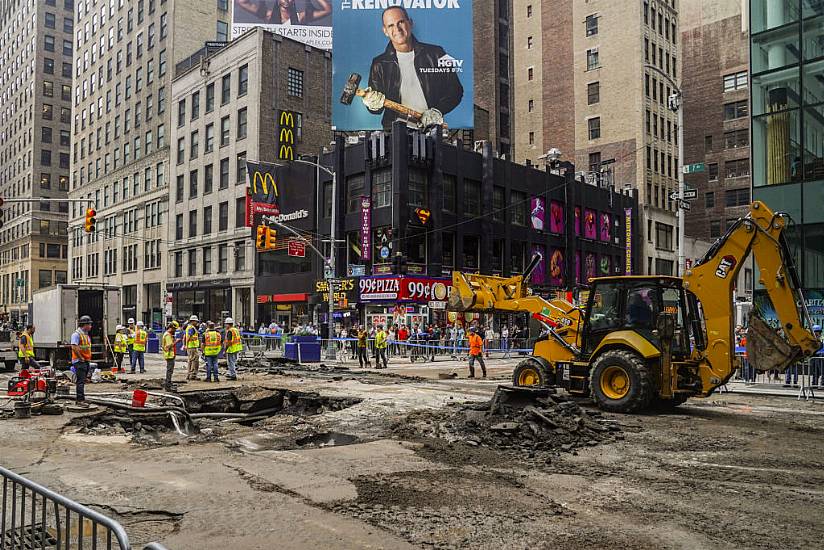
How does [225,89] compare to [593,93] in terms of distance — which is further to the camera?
[593,93]

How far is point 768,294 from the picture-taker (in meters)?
12.9

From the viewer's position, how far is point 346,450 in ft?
33.4

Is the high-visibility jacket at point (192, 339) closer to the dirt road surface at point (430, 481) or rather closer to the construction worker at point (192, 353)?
the construction worker at point (192, 353)

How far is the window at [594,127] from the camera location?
64.1 metres

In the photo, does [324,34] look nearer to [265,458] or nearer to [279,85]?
[279,85]

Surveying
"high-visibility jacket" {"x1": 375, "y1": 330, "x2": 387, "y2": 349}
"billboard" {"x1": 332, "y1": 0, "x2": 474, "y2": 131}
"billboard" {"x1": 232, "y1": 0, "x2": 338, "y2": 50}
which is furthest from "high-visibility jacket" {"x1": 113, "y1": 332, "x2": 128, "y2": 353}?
"billboard" {"x1": 232, "y1": 0, "x2": 338, "y2": 50}

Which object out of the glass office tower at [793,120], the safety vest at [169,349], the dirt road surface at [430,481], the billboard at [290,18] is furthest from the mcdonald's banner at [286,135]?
the dirt road surface at [430,481]

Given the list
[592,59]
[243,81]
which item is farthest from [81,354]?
[592,59]

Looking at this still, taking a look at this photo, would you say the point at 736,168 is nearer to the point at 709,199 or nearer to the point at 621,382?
the point at 709,199

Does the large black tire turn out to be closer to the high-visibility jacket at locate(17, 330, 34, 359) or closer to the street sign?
the high-visibility jacket at locate(17, 330, 34, 359)

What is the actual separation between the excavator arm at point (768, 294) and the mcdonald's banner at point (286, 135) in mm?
38118

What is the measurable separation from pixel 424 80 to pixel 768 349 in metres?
43.6

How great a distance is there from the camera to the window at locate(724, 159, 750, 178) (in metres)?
69.8

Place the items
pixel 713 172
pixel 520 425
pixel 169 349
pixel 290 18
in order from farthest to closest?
1. pixel 713 172
2. pixel 290 18
3. pixel 169 349
4. pixel 520 425
